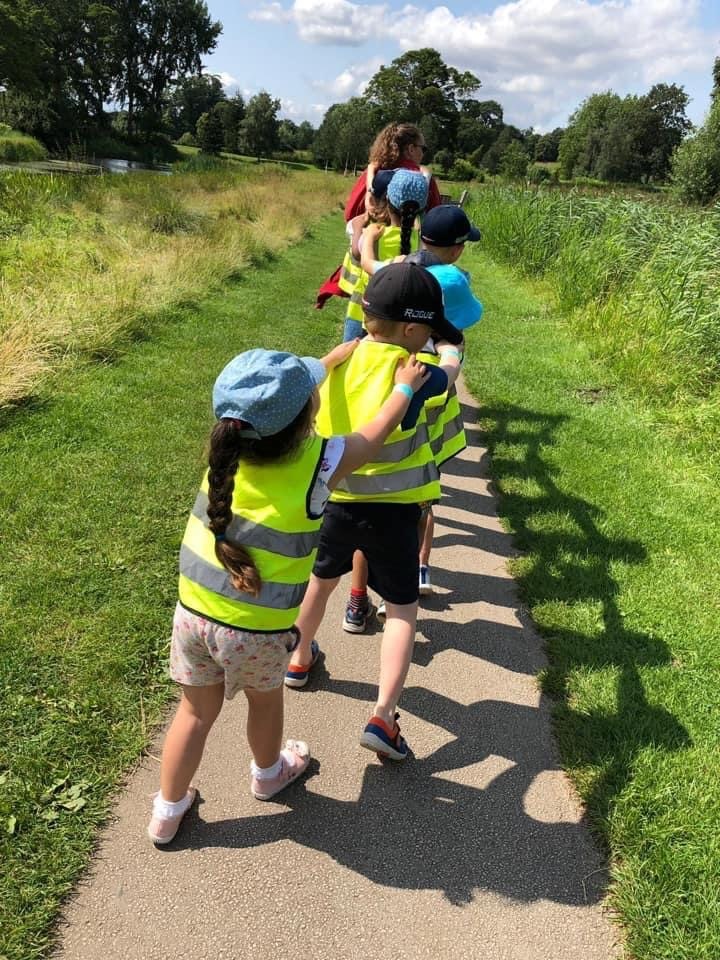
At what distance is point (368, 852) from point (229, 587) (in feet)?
3.50

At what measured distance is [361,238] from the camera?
12.8 ft

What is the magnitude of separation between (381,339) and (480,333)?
773 cm

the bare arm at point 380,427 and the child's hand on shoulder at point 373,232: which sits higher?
the child's hand on shoulder at point 373,232

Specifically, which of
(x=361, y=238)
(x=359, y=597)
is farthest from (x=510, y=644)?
(x=361, y=238)

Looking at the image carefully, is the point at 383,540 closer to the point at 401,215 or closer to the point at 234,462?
the point at 234,462

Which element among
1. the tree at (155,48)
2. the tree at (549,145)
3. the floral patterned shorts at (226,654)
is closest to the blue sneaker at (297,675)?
the floral patterned shorts at (226,654)

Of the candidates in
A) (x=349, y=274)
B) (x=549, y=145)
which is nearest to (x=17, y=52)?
(x=349, y=274)

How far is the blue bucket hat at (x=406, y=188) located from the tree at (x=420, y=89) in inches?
2926

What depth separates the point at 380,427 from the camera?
2027 mm

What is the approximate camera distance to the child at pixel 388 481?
2.15 m

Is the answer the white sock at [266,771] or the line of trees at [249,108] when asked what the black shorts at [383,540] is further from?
the line of trees at [249,108]

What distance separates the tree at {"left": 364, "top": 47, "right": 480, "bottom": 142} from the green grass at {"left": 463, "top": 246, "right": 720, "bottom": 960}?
72.8 metres

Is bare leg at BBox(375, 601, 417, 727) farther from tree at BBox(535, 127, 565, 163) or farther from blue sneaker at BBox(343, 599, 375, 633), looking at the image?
tree at BBox(535, 127, 565, 163)

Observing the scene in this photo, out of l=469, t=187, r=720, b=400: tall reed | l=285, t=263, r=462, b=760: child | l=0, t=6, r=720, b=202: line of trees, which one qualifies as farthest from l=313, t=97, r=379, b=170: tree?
l=285, t=263, r=462, b=760: child
